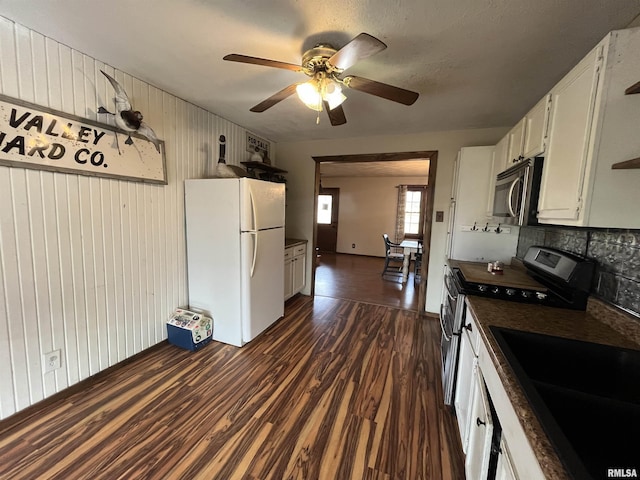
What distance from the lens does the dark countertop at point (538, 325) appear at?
72cm

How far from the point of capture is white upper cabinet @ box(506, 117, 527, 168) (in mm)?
1832

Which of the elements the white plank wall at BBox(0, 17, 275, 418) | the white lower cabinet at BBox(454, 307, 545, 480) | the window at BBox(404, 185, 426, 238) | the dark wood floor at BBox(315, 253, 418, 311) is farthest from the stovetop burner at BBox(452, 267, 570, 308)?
the window at BBox(404, 185, 426, 238)

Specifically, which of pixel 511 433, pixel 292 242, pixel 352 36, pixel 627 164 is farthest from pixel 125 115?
pixel 627 164

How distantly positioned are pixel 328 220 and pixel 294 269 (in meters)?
4.38

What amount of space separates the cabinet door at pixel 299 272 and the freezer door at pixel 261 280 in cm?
64

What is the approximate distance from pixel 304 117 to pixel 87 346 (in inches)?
109

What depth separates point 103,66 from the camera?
6.13 feet

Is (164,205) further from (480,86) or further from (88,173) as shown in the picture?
(480,86)

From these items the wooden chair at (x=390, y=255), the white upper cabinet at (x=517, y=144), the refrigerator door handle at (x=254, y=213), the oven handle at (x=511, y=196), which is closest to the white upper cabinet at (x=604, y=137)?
the oven handle at (x=511, y=196)

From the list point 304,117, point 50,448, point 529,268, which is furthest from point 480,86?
point 50,448

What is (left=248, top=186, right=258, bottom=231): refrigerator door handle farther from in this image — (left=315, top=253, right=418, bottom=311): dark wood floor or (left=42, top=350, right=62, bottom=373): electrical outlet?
(left=315, top=253, right=418, bottom=311): dark wood floor

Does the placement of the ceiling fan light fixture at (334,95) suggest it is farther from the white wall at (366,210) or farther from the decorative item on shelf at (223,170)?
the white wall at (366,210)

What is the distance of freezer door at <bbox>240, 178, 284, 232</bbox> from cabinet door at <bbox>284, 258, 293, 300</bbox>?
729 millimetres
